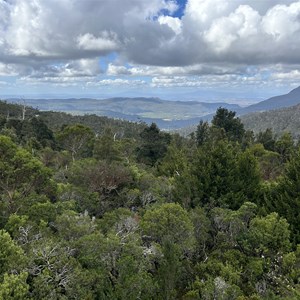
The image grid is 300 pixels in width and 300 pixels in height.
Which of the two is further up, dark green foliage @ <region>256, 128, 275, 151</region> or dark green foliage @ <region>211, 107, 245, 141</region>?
dark green foliage @ <region>211, 107, 245, 141</region>

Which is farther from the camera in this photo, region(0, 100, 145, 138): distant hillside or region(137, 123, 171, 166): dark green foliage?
region(0, 100, 145, 138): distant hillside

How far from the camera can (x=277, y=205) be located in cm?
2830

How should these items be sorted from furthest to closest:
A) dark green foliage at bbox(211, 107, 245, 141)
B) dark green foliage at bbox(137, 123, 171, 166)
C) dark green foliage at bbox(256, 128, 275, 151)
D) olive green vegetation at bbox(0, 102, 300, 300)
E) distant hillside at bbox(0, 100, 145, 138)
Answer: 1. distant hillside at bbox(0, 100, 145, 138)
2. dark green foliage at bbox(211, 107, 245, 141)
3. dark green foliage at bbox(256, 128, 275, 151)
4. dark green foliage at bbox(137, 123, 171, 166)
5. olive green vegetation at bbox(0, 102, 300, 300)

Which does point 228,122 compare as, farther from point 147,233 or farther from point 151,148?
point 147,233

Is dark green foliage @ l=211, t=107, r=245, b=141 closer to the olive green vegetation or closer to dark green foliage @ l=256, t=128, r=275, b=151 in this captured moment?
dark green foliage @ l=256, t=128, r=275, b=151

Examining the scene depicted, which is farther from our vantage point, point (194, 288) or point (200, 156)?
point (200, 156)

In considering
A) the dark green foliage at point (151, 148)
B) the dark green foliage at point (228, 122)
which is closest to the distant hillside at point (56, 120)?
the dark green foliage at point (228, 122)

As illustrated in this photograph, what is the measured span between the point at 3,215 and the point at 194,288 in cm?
1177

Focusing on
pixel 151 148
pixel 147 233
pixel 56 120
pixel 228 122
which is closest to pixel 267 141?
pixel 228 122

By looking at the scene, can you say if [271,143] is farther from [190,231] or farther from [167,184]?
[190,231]

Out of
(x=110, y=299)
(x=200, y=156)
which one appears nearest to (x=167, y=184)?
(x=200, y=156)

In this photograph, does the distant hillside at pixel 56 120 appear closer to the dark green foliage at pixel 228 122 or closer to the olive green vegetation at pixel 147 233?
the dark green foliage at pixel 228 122

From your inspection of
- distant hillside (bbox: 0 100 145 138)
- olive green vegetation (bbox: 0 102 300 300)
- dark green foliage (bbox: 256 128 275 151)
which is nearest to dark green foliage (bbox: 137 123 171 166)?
olive green vegetation (bbox: 0 102 300 300)

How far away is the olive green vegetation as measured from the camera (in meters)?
15.5
